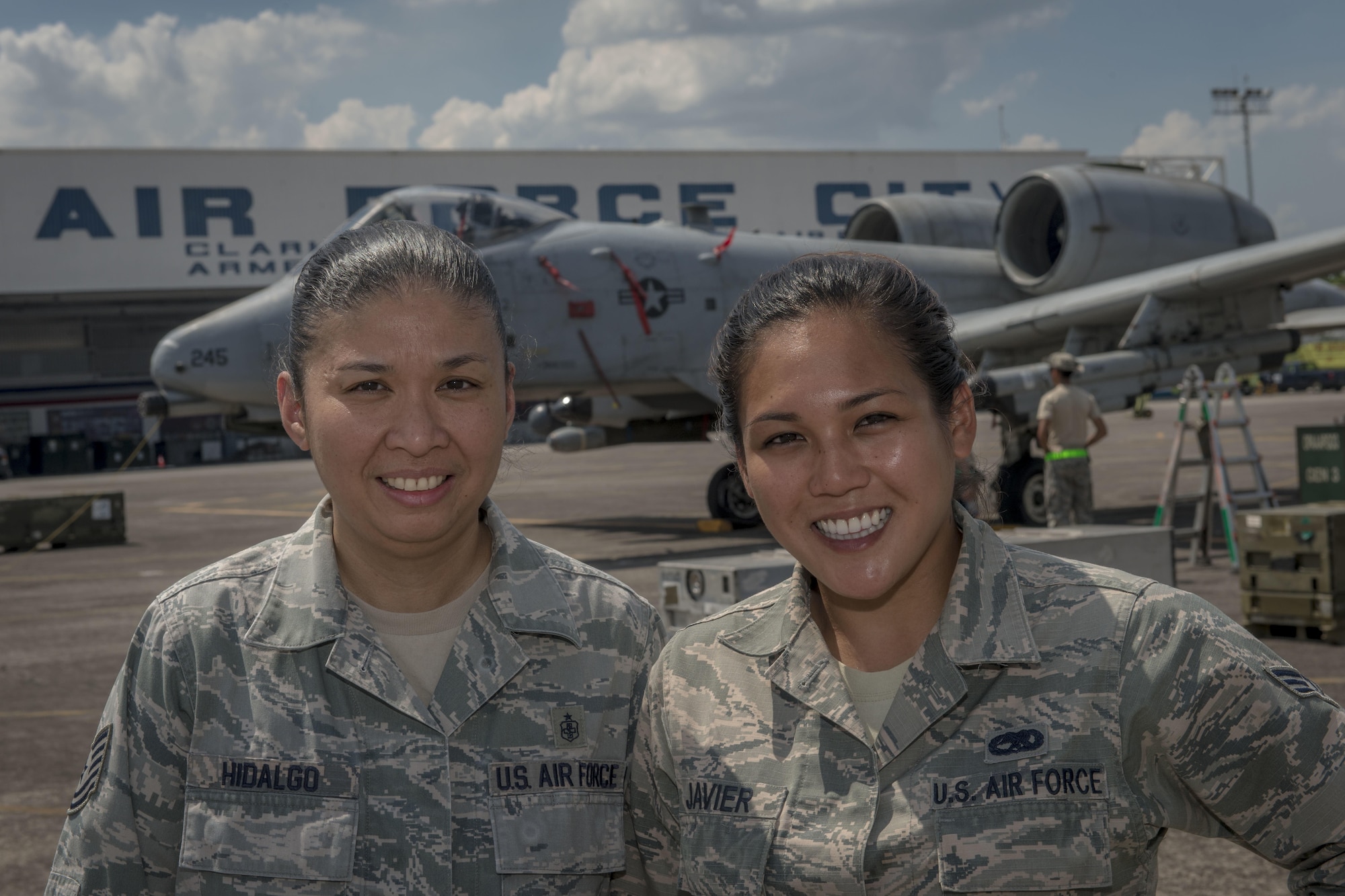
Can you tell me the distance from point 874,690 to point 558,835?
2.06ft

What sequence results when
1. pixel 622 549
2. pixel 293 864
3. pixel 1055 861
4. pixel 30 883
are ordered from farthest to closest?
pixel 622 549 < pixel 30 883 < pixel 293 864 < pixel 1055 861

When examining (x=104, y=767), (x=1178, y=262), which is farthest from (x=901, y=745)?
(x=1178, y=262)

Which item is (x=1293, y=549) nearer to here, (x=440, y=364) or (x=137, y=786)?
(x=440, y=364)

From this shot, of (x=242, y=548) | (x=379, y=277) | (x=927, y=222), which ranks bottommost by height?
(x=242, y=548)

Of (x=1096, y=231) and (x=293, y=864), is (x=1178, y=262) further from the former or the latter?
(x=293, y=864)

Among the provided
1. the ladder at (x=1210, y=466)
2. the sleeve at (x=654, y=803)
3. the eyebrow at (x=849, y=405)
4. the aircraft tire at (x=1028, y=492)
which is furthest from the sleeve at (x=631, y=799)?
the aircraft tire at (x=1028, y=492)

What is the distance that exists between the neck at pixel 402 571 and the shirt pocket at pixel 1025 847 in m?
1.03

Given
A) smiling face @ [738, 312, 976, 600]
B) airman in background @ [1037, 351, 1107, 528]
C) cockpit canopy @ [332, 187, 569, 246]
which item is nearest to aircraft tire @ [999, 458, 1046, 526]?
airman in background @ [1037, 351, 1107, 528]

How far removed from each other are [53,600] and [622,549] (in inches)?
221

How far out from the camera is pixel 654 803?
216 cm

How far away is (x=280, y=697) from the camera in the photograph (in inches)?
84.4

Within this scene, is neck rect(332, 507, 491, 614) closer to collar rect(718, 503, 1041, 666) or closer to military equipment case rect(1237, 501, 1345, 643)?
collar rect(718, 503, 1041, 666)

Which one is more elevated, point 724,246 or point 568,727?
point 724,246

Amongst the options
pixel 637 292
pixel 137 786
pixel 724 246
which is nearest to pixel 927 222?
pixel 724 246
